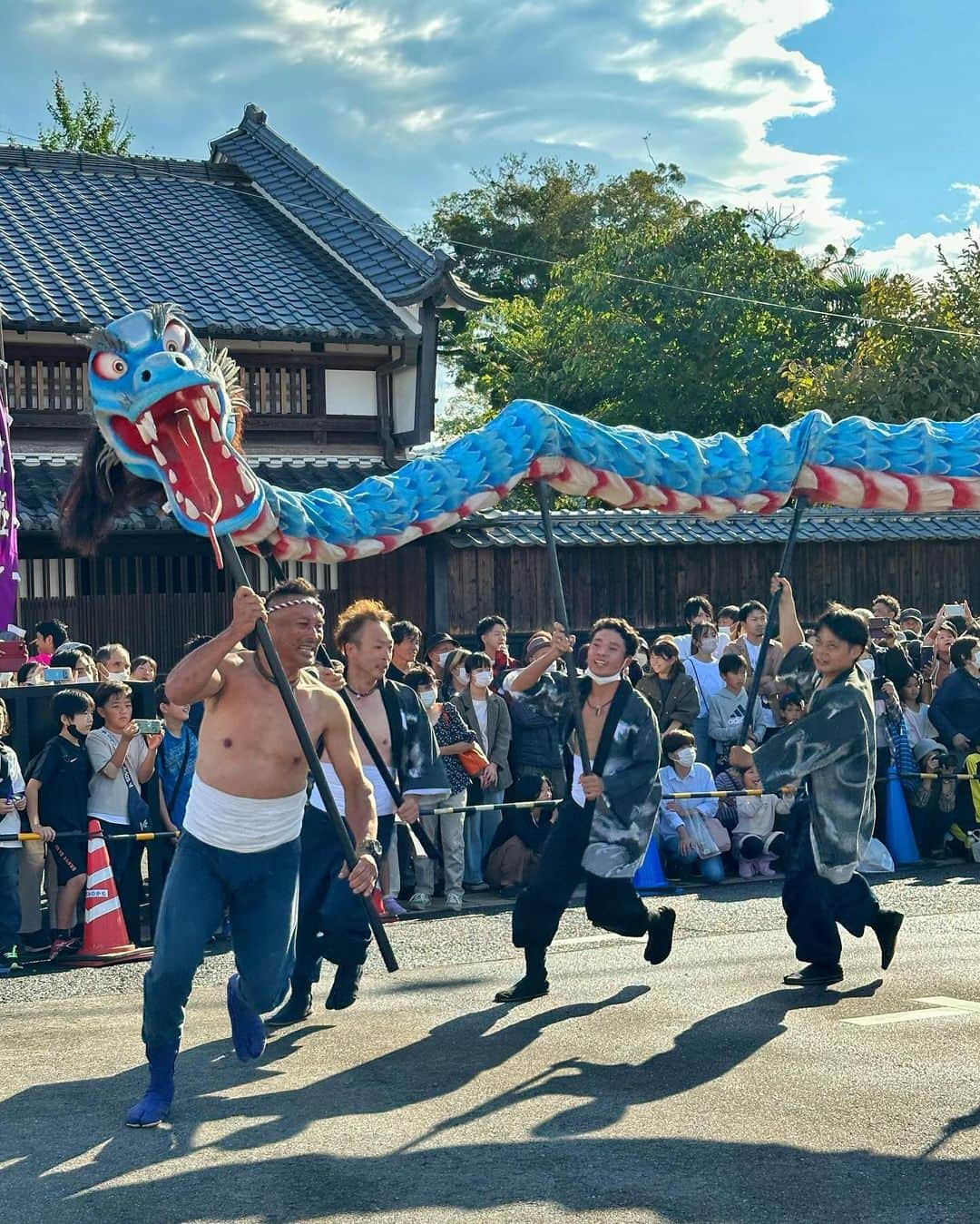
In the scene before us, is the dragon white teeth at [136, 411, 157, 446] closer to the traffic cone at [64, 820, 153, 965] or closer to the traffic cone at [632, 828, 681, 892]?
the traffic cone at [64, 820, 153, 965]

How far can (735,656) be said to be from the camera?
11.9 metres

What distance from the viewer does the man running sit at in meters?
7.64

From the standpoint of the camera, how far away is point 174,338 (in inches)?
250

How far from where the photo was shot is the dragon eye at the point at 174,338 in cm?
632

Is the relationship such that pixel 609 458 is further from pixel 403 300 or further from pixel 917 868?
pixel 403 300

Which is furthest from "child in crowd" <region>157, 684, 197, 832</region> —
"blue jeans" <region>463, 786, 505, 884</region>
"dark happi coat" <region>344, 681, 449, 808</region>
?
"blue jeans" <region>463, 786, 505, 884</region>

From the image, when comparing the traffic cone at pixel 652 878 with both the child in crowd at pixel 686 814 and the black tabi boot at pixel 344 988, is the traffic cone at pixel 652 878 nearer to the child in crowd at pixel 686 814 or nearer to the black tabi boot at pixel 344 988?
the child in crowd at pixel 686 814

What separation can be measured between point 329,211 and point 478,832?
12315 mm

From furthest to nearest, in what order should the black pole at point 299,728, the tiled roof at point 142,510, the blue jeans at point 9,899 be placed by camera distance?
the tiled roof at point 142,510
the blue jeans at point 9,899
the black pole at point 299,728

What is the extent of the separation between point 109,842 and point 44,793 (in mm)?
467

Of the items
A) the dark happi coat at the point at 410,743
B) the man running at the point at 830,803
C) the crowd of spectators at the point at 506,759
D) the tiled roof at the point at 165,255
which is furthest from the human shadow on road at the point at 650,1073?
the tiled roof at the point at 165,255

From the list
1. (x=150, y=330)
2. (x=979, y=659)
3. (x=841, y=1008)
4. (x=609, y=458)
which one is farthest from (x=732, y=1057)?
(x=979, y=659)

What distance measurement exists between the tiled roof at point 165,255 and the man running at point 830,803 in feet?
33.4

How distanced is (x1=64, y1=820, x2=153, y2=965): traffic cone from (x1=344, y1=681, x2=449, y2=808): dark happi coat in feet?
6.26
